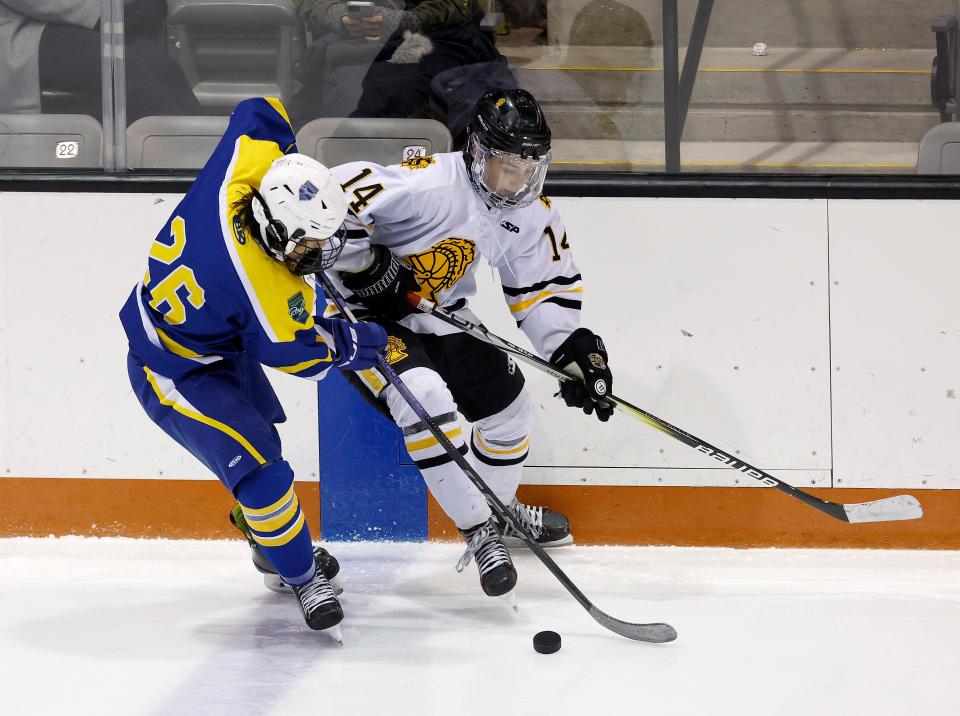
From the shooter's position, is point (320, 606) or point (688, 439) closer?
point (320, 606)

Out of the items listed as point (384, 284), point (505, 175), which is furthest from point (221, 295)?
point (505, 175)

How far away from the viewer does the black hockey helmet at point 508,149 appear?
2.47 meters

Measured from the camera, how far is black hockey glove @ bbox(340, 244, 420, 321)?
8.41ft

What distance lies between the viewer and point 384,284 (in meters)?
2.59

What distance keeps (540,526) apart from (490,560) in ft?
1.49

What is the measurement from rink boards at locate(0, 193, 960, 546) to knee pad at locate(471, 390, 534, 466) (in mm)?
231

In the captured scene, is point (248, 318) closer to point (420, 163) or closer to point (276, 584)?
point (420, 163)

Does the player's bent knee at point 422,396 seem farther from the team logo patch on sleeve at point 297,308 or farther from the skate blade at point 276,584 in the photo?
the skate blade at point 276,584

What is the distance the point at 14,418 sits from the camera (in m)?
3.08

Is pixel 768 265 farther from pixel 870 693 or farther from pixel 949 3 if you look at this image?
pixel 870 693

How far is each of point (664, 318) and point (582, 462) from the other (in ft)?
1.52

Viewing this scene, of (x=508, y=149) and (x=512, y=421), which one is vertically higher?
(x=508, y=149)

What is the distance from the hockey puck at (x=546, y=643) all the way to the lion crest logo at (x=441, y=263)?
85 centimetres

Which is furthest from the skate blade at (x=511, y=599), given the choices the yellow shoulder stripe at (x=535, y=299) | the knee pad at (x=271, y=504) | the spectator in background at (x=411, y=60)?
the spectator in background at (x=411, y=60)
